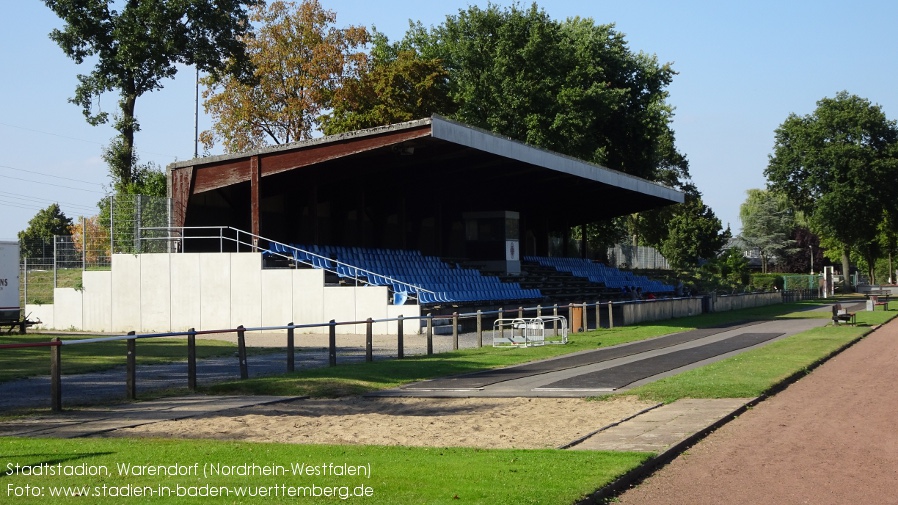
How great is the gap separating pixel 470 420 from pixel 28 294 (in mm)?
32840

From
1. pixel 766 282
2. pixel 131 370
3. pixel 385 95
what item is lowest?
pixel 131 370

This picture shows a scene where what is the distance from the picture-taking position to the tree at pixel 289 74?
57.4 m

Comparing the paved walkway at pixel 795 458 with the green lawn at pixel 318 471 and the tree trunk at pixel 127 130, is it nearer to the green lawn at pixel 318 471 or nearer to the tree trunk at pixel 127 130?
the green lawn at pixel 318 471

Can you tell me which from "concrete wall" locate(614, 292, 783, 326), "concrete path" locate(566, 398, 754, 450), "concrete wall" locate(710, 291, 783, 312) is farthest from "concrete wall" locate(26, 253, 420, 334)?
"concrete wall" locate(710, 291, 783, 312)

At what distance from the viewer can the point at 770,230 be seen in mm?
119562

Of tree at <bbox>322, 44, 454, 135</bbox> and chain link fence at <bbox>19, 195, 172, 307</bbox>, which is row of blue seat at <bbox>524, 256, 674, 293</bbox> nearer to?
tree at <bbox>322, 44, 454, 135</bbox>

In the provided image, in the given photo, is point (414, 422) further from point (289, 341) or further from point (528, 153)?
point (528, 153)

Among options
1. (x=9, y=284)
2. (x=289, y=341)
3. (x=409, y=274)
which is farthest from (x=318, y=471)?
(x=409, y=274)

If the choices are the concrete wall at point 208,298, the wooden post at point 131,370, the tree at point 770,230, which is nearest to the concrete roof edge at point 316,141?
the concrete wall at point 208,298

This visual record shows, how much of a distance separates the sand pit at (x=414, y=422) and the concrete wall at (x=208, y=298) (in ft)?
52.9

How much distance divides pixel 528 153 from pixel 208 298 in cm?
1387

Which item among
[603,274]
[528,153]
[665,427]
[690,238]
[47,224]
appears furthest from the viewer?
[47,224]

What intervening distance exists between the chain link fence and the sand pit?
22.6 metres

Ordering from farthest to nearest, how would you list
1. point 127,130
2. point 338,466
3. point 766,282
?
point 766,282 → point 127,130 → point 338,466
